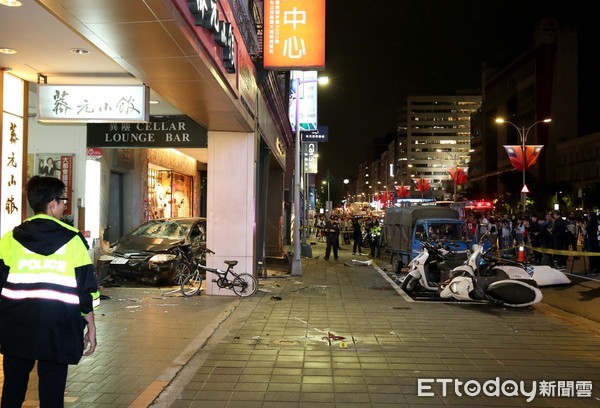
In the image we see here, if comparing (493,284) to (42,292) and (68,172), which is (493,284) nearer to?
(42,292)

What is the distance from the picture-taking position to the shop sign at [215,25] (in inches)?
249

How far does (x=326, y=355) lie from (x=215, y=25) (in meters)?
4.58

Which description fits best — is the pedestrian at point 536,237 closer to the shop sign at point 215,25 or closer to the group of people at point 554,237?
the group of people at point 554,237

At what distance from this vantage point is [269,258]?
21.5 metres

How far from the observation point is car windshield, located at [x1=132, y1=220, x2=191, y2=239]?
13.8 metres

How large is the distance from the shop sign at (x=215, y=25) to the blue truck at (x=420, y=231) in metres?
9.18

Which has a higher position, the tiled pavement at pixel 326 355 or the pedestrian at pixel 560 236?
the pedestrian at pixel 560 236

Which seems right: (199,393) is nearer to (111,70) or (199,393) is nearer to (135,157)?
(111,70)

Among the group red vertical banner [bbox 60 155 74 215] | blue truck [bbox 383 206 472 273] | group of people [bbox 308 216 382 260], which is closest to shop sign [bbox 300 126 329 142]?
group of people [bbox 308 216 382 260]

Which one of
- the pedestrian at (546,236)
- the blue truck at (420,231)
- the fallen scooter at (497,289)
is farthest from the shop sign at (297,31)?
the pedestrian at (546,236)

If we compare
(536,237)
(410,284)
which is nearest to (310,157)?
(536,237)

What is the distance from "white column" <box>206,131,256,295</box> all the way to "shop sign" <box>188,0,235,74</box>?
3463 mm

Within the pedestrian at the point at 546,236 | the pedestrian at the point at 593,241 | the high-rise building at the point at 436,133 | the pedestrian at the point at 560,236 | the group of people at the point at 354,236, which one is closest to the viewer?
the pedestrian at the point at 593,241

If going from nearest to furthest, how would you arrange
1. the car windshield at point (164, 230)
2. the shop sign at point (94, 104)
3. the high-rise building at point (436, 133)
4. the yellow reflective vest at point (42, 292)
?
1. the yellow reflective vest at point (42, 292)
2. the shop sign at point (94, 104)
3. the car windshield at point (164, 230)
4. the high-rise building at point (436, 133)
